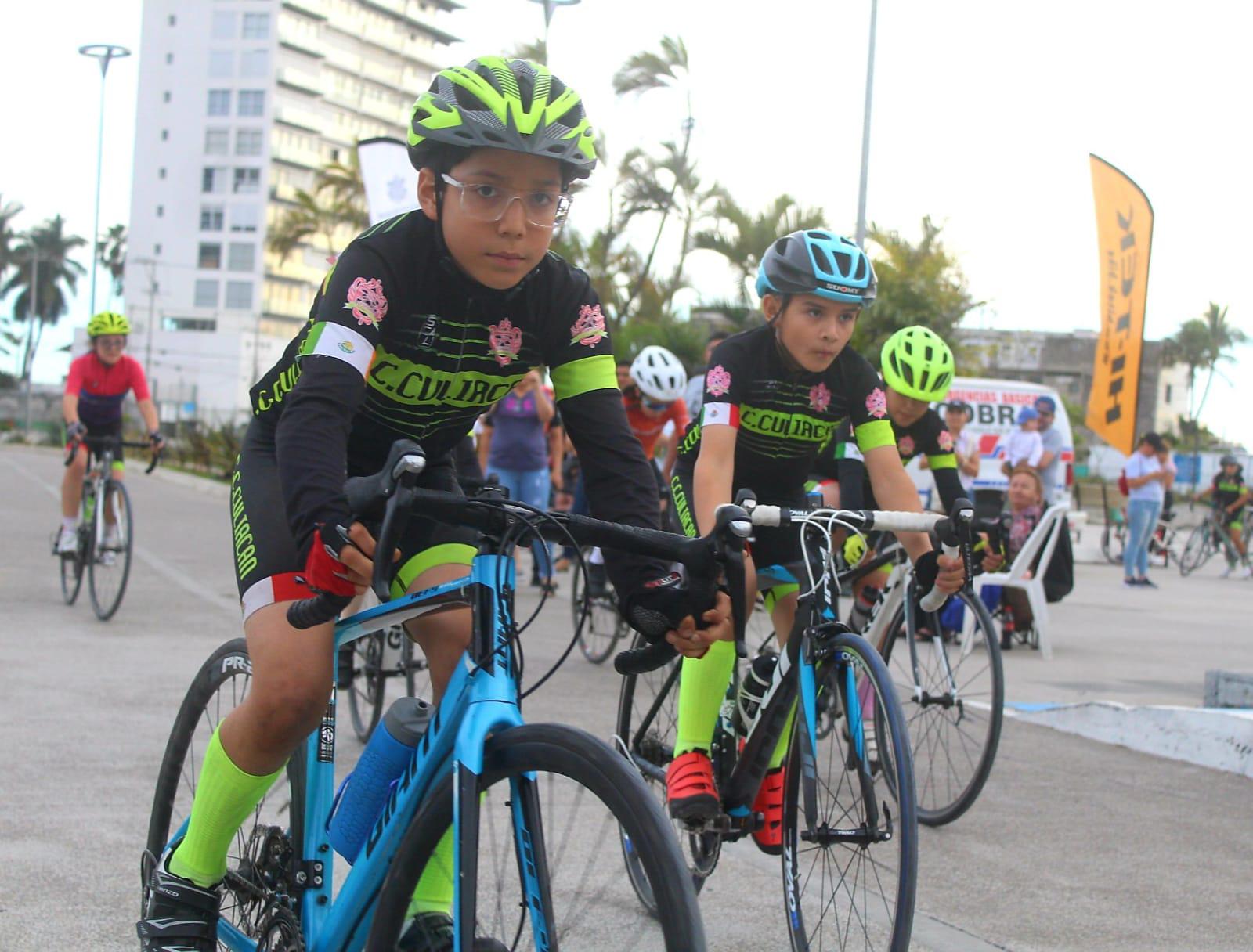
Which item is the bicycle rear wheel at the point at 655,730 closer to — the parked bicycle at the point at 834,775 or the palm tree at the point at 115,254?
the parked bicycle at the point at 834,775

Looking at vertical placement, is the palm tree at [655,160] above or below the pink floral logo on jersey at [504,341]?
above

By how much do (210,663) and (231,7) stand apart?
117429 mm

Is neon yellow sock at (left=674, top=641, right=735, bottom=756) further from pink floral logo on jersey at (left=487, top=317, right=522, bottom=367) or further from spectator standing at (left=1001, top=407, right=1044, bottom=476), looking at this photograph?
spectator standing at (left=1001, top=407, right=1044, bottom=476)

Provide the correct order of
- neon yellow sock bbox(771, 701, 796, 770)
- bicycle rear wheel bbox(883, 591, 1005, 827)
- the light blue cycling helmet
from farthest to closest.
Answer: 1. bicycle rear wheel bbox(883, 591, 1005, 827)
2. the light blue cycling helmet
3. neon yellow sock bbox(771, 701, 796, 770)

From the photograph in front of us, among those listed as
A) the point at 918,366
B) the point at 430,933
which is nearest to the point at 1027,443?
the point at 918,366

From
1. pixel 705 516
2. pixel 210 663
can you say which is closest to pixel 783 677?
pixel 705 516

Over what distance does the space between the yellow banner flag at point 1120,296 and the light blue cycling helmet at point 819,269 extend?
16119mm

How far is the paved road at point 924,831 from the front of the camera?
438 cm

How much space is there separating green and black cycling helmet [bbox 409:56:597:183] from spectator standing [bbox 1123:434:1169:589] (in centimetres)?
1713

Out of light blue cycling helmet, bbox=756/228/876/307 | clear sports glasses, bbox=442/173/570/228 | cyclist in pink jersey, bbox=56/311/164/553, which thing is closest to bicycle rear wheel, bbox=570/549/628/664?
cyclist in pink jersey, bbox=56/311/164/553

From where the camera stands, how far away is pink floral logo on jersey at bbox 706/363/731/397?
488 cm

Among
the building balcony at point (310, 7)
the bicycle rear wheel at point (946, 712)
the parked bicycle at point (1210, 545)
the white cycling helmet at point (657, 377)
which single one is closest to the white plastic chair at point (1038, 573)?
the white cycling helmet at point (657, 377)

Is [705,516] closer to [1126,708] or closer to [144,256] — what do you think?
[1126,708]

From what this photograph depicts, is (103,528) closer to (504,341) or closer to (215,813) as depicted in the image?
(215,813)
